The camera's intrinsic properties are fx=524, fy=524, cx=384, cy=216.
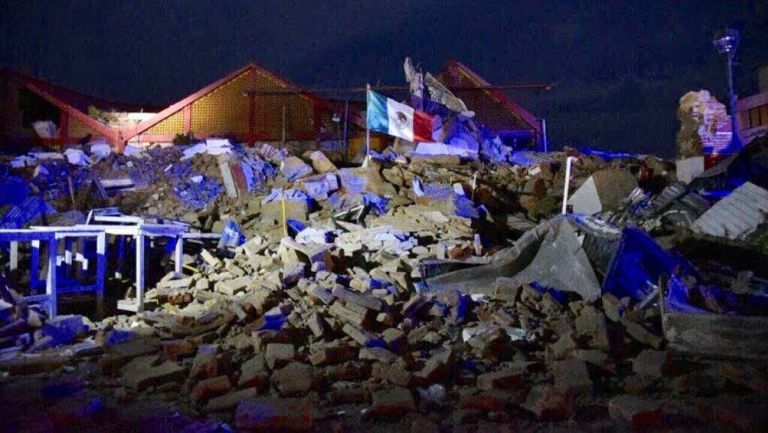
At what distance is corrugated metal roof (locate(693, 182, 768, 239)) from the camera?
329 inches

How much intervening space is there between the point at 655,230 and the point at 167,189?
1209cm

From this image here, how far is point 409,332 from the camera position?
615 centimetres

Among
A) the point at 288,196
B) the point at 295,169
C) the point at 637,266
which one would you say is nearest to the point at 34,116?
the point at 295,169

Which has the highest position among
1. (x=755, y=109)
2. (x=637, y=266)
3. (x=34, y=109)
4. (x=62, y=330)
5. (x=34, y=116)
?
(x=755, y=109)

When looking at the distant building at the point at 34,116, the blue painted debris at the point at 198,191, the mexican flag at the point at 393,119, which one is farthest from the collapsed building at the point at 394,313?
the distant building at the point at 34,116

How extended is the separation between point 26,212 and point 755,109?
27716 millimetres

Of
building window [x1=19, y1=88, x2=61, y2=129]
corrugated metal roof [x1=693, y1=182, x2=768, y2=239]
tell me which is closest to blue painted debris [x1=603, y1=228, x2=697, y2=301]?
corrugated metal roof [x1=693, y1=182, x2=768, y2=239]

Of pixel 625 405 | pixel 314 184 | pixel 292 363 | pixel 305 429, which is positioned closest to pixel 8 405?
pixel 292 363

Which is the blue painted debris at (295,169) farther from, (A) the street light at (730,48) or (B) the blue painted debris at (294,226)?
(A) the street light at (730,48)

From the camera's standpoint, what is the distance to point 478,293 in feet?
24.4

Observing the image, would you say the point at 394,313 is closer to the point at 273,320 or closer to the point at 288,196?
the point at 273,320

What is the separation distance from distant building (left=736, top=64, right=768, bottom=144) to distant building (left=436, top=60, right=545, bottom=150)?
29.3 ft

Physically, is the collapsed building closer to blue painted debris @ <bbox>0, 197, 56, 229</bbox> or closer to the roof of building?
blue painted debris @ <bbox>0, 197, 56, 229</bbox>

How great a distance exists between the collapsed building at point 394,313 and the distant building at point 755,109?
14196mm
